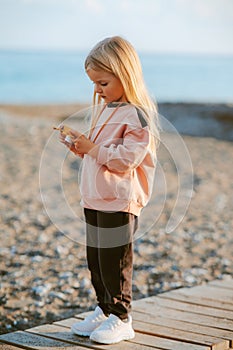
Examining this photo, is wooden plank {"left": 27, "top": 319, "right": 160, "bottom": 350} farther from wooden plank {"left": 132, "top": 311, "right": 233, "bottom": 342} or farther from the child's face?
the child's face

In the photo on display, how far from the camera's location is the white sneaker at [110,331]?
3504mm

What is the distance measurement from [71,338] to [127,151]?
1014 millimetres

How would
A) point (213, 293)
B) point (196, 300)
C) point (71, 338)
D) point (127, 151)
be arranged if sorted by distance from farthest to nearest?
point (213, 293) < point (196, 300) < point (71, 338) < point (127, 151)

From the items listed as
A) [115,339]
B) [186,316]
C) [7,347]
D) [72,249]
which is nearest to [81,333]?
[115,339]

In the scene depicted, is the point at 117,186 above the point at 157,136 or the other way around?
the other way around

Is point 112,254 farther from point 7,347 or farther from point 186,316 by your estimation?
point 186,316

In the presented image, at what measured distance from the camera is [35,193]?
9.19 metres

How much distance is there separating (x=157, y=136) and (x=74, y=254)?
11.0 ft

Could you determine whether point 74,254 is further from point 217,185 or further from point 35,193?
point 217,185

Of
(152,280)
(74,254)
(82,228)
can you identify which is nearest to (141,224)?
(82,228)

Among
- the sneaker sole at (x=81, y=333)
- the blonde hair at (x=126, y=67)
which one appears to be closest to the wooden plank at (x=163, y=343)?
the sneaker sole at (x=81, y=333)

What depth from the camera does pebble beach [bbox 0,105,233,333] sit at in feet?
17.3

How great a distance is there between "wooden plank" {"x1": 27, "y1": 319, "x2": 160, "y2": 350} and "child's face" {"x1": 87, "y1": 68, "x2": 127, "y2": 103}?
3.75ft

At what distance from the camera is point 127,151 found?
10.6 feet
